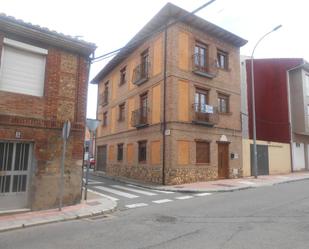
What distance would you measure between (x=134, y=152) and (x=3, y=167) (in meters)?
11.5

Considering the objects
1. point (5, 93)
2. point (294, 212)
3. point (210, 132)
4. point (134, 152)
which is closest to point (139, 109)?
point (134, 152)

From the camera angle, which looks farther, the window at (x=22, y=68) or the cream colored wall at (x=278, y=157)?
the cream colored wall at (x=278, y=157)

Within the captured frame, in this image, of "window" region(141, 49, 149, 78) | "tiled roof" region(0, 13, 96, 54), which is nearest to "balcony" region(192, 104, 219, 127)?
"window" region(141, 49, 149, 78)

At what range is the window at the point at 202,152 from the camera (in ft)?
56.1

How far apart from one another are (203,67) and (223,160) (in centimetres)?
610

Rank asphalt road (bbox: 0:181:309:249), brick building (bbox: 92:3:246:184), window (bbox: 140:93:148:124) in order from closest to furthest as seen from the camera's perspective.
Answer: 1. asphalt road (bbox: 0:181:309:249)
2. brick building (bbox: 92:3:246:184)
3. window (bbox: 140:93:148:124)

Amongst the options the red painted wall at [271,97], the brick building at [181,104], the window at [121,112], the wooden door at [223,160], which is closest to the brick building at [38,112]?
the brick building at [181,104]

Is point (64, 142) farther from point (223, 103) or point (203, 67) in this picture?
point (223, 103)

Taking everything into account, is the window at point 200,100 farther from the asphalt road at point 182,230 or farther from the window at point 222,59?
the asphalt road at point 182,230

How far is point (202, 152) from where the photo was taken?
683 inches

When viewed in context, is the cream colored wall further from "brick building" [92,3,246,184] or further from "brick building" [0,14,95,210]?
"brick building" [0,14,95,210]

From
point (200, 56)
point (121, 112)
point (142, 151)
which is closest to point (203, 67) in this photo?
point (200, 56)

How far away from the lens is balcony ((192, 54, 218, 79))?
17328 millimetres

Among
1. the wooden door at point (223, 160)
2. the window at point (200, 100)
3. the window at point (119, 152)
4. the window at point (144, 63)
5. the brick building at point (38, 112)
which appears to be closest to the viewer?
the brick building at point (38, 112)
